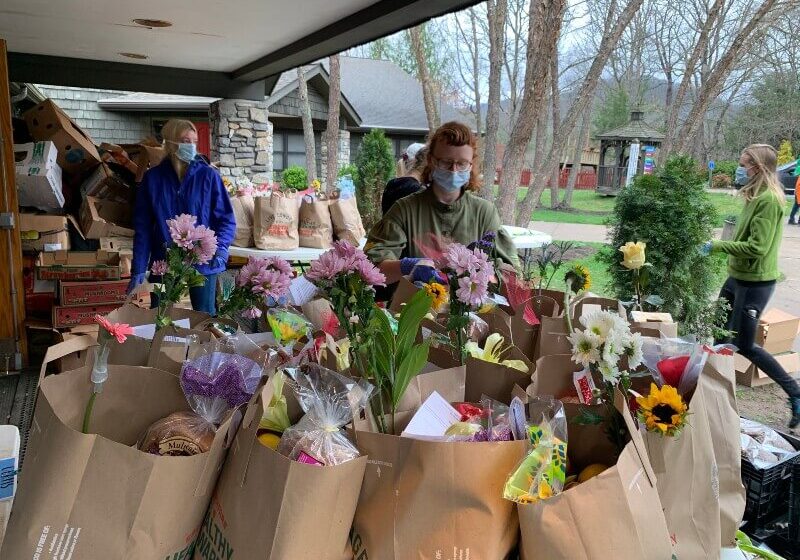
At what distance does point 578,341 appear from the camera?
43.8 inches

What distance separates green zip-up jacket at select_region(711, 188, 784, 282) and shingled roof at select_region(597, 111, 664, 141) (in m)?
19.4

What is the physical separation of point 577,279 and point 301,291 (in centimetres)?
82

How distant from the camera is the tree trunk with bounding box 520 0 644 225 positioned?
7.89 meters

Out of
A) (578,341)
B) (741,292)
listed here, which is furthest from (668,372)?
(741,292)

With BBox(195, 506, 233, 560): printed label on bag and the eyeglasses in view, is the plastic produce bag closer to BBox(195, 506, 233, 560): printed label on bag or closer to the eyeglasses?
BBox(195, 506, 233, 560): printed label on bag

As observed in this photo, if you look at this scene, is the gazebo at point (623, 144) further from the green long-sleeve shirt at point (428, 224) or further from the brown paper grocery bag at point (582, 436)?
the brown paper grocery bag at point (582, 436)

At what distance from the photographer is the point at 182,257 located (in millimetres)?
1578

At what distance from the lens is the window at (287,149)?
17.4m

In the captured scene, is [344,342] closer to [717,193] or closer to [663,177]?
[663,177]

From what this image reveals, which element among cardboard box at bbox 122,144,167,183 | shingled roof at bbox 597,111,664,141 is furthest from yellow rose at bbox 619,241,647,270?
shingled roof at bbox 597,111,664,141

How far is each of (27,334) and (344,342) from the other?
425 cm

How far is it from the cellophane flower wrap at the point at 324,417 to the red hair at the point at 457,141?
→ 1689 millimetres

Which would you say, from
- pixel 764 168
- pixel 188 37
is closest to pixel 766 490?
pixel 764 168

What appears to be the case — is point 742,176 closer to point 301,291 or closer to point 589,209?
point 301,291
